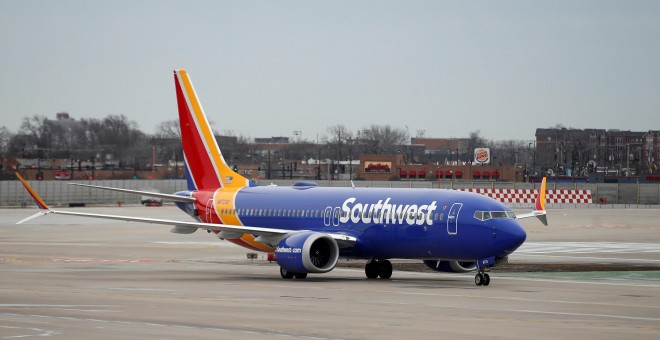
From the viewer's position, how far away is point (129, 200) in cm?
12600

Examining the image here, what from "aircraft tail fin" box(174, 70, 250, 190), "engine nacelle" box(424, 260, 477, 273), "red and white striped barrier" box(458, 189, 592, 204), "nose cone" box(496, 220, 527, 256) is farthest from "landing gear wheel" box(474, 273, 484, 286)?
"red and white striped barrier" box(458, 189, 592, 204)

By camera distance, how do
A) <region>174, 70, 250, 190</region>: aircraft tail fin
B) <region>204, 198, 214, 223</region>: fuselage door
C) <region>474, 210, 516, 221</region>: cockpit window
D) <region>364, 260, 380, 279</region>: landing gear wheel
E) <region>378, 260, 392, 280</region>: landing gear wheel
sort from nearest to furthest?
1. <region>474, 210, 516, 221</region>: cockpit window
2. <region>378, 260, 392, 280</region>: landing gear wheel
3. <region>364, 260, 380, 279</region>: landing gear wheel
4. <region>204, 198, 214, 223</region>: fuselage door
5. <region>174, 70, 250, 190</region>: aircraft tail fin

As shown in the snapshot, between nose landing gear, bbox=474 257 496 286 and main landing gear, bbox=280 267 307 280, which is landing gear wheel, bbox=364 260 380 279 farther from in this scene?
nose landing gear, bbox=474 257 496 286

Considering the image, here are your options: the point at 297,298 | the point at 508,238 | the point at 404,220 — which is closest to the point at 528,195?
the point at 404,220

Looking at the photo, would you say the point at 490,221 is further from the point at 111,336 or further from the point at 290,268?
the point at 111,336

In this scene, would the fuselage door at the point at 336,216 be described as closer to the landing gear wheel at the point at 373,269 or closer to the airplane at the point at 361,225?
the airplane at the point at 361,225

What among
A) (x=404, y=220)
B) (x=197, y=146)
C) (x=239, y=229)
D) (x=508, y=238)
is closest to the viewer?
(x=508, y=238)

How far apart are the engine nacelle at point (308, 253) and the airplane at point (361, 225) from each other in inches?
1.4

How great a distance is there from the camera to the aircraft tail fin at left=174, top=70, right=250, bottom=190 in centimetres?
4997

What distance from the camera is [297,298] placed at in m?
32.7

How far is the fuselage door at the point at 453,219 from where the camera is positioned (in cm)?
3884

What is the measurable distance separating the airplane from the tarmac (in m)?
Result: 0.96

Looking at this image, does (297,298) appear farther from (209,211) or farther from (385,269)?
(209,211)

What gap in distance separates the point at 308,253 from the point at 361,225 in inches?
113
